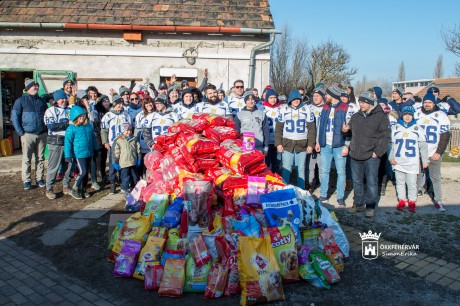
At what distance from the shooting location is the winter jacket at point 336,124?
711 centimetres

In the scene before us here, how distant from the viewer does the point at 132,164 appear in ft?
24.4

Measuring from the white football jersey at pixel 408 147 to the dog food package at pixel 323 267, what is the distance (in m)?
3.31

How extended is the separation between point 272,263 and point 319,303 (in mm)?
614

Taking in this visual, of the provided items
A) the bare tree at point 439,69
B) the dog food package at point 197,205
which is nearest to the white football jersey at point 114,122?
the dog food package at point 197,205

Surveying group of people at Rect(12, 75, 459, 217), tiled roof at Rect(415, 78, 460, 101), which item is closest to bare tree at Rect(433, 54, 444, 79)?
tiled roof at Rect(415, 78, 460, 101)

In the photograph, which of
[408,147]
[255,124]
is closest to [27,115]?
[255,124]

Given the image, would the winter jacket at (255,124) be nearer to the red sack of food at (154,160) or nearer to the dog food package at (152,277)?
the red sack of food at (154,160)

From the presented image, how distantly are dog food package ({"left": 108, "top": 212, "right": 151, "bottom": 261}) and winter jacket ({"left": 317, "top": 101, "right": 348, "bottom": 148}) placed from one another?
12.5 feet

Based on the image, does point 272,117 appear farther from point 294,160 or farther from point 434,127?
point 434,127

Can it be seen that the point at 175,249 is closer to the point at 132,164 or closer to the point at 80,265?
the point at 80,265

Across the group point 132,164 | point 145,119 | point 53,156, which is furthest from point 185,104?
point 53,156

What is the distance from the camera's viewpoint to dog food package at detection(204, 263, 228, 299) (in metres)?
4.07

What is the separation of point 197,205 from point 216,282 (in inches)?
36.6

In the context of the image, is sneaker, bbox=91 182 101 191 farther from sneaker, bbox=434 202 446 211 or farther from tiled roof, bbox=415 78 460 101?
tiled roof, bbox=415 78 460 101
